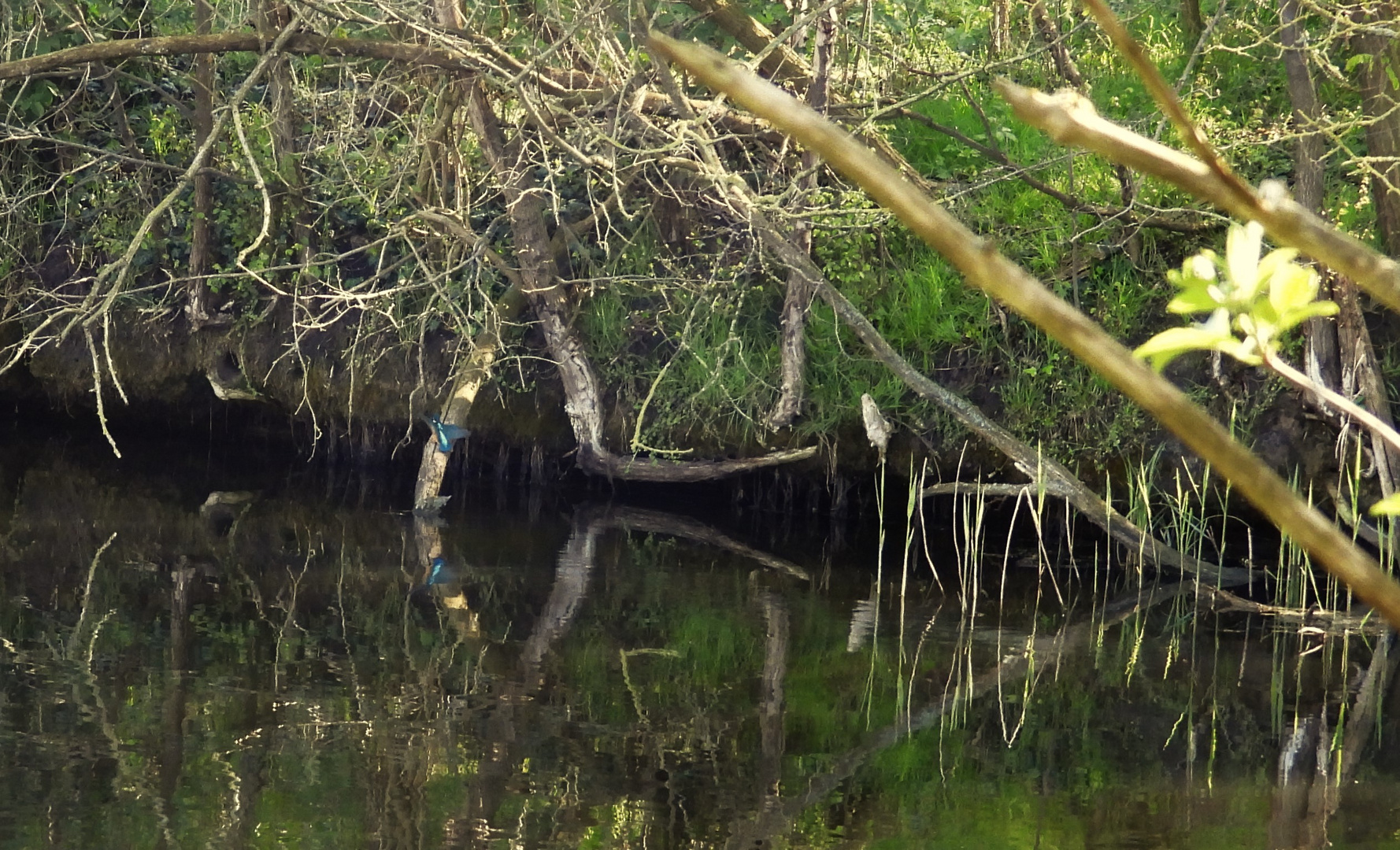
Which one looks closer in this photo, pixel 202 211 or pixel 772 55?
pixel 772 55

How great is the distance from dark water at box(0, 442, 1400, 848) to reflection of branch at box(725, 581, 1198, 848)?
0.02 m

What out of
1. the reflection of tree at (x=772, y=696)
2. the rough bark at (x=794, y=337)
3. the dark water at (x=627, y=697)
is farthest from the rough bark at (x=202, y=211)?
the reflection of tree at (x=772, y=696)

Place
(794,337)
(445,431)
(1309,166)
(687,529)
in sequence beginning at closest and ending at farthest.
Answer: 1. (1309,166)
2. (794,337)
3. (445,431)
4. (687,529)

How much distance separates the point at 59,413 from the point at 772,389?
5258 mm

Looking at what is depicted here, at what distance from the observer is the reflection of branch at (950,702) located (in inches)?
140

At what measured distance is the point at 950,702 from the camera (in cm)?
462

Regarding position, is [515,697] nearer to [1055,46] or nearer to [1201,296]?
[1055,46]

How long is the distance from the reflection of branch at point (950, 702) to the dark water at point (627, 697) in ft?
0.05

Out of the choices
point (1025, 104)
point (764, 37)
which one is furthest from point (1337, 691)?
point (1025, 104)

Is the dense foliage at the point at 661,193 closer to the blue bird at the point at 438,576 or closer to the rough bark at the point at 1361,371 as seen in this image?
the rough bark at the point at 1361,371

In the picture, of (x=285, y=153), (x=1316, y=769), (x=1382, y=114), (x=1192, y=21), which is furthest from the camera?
(x=285, y=153)

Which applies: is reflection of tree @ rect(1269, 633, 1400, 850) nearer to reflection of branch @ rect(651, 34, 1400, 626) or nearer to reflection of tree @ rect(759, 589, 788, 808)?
reflection of tree @ rect(759, 589, 788, 808)

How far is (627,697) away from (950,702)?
1.08 metres

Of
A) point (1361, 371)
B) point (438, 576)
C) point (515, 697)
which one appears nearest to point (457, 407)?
point (438, 576)
